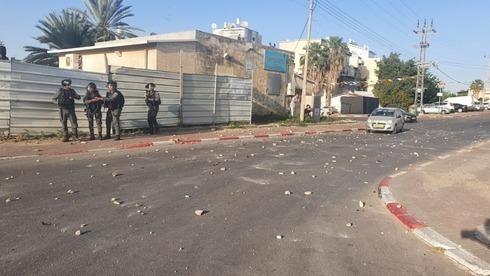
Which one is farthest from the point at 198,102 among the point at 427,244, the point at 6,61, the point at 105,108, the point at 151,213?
the point at 427,244

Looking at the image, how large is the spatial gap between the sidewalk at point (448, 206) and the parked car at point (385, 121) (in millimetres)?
11020

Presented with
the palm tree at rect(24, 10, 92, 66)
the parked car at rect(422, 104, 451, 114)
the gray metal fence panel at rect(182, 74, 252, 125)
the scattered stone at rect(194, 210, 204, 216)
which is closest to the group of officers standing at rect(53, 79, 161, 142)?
the gray metal fence panel at rect(182, 74, 252, 125)

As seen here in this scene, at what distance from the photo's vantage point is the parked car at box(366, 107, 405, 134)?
73.5 feet

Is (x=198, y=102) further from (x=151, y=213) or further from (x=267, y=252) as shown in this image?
(x=267, y=252)

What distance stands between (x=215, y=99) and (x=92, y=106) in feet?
23.5

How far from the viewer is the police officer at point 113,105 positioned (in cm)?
1319

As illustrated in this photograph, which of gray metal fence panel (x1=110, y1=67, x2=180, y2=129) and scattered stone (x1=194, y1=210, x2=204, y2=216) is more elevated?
gray metal fence panel (x1=110, y1=67, x2=180, y2=129)

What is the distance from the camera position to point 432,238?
5.28 metres

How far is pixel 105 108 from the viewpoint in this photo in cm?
1414

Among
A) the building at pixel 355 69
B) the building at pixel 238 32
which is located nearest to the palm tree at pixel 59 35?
the building at pixel 238 32

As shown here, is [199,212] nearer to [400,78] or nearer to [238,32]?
[238,32]

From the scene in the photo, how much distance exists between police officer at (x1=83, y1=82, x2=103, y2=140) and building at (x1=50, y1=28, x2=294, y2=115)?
1843 mm

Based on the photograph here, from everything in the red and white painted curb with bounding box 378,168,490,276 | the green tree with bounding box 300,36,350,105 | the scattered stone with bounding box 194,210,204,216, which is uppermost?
the green tree with bounding box 300,36,350,105

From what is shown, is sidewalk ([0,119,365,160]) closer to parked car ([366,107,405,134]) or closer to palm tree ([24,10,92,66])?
parked car ([366,107,405,134])
